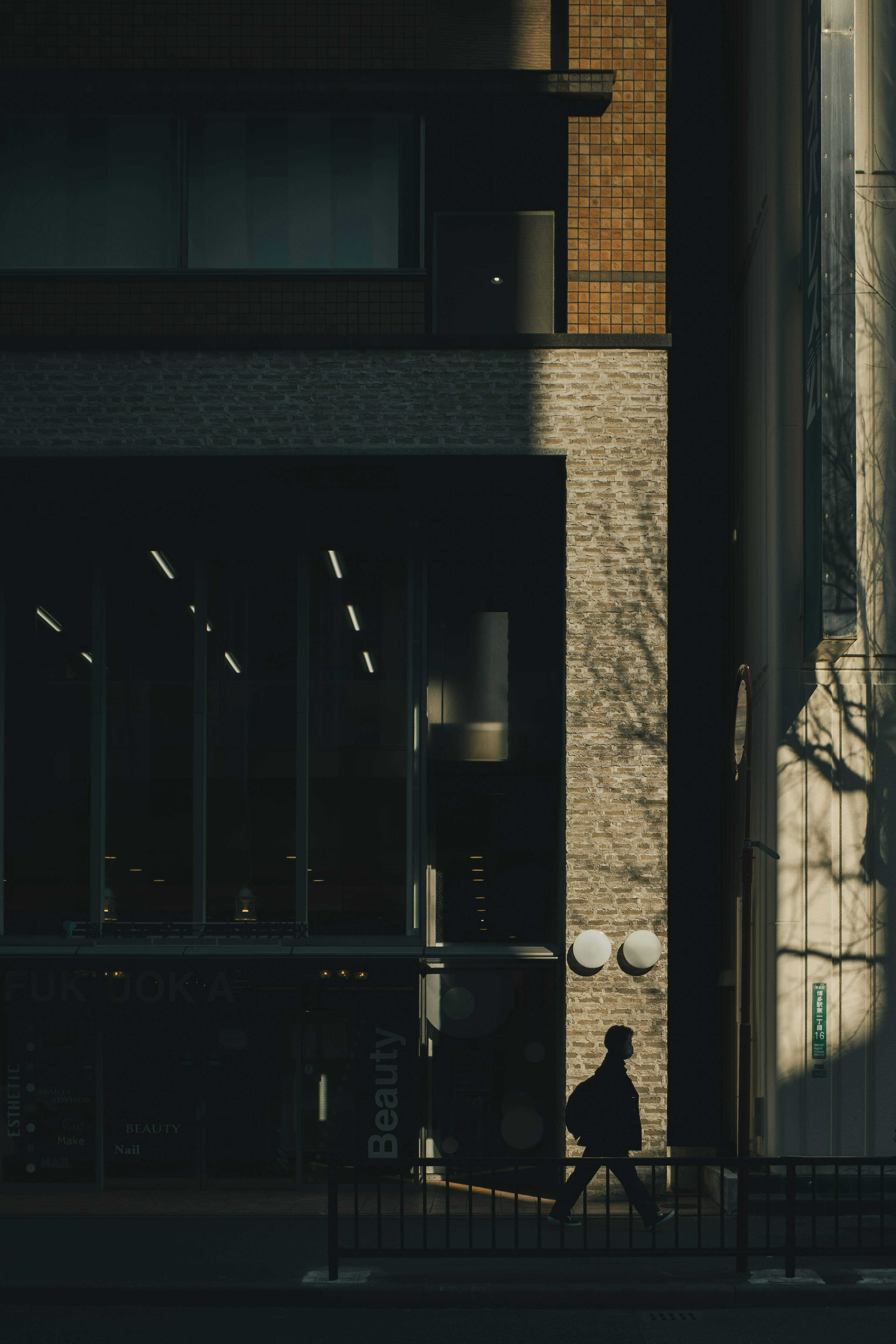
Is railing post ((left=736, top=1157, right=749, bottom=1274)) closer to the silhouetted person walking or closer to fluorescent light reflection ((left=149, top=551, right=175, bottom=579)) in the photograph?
the silhouetted person walking

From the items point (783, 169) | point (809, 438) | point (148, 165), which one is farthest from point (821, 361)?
point (148, 165)

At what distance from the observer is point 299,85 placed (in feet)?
49.0

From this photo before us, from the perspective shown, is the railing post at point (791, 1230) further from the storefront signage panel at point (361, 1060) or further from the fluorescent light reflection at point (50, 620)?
the fluorescent light reflection at point (50, 620)

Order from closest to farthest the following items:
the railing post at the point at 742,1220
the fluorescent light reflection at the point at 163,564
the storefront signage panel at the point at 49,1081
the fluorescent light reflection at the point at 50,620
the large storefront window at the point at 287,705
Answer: the railing post at the point at 742,1220
the storefront signage panel at the point at 49,1081
the large storefront window at the point at 287,705
the fluorescent light reflection at the point at 50,620
the fluorescent light reflection at the point at 163,564

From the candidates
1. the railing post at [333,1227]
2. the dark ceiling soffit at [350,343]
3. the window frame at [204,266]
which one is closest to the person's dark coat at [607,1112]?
the railing post at [333,1227]

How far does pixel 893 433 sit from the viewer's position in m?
13.7

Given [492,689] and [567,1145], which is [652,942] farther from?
[492,689]

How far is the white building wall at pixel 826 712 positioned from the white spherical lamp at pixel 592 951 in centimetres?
153

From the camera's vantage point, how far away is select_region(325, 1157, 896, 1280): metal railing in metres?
10.1

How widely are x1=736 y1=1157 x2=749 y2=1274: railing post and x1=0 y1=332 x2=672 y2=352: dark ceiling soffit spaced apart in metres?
8.43

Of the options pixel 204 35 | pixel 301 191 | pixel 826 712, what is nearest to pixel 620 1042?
pixel 826 712

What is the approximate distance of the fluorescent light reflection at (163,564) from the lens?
15883 mm

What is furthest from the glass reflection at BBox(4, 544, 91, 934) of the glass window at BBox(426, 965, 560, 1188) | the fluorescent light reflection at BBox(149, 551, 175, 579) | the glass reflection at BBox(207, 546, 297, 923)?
the glass window at BBox(426, 965, 560, 1188)

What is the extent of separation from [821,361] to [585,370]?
2903mm
